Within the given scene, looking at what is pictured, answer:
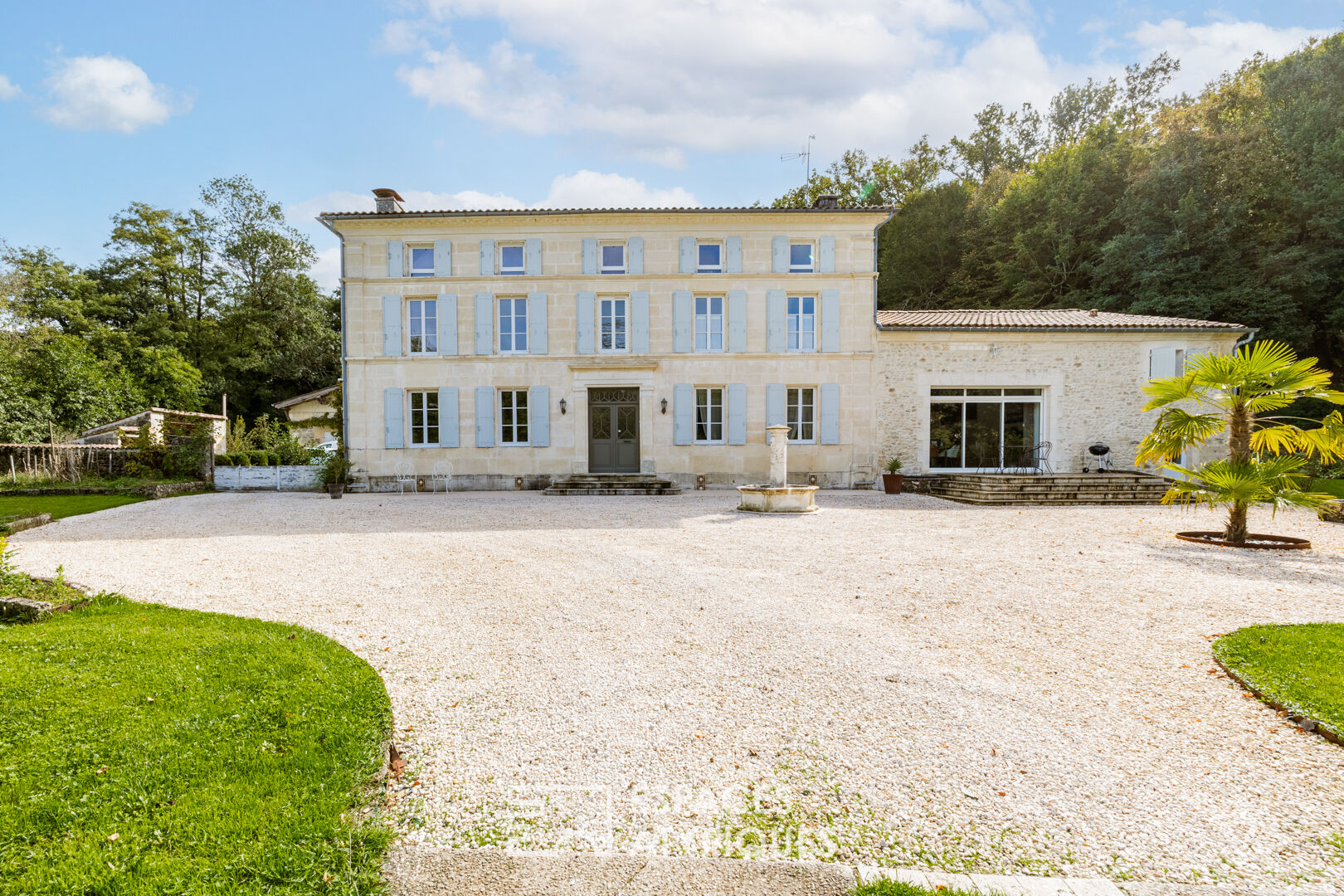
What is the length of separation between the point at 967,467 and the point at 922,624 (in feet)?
Answer: 40.8

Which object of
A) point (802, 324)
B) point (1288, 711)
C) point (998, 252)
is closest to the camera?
point (1288, 711)

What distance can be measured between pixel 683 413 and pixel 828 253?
550cm

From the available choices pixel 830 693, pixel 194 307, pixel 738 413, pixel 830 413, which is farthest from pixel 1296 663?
pixel 194 307

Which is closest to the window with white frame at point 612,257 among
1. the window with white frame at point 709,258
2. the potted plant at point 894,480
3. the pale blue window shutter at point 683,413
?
the window with white frame at point 709,258

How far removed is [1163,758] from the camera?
2.82m

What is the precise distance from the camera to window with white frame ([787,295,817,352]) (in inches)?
614

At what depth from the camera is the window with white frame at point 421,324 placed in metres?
15.8

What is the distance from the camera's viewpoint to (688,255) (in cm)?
1555

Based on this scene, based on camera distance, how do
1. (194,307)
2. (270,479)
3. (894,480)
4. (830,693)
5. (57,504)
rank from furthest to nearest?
(194,307)
(270,479)
(894,480)
(57,504)
(830,693)

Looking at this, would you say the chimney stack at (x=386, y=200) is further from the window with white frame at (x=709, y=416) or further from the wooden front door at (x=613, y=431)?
the window with white frame at (x=709, y=416)

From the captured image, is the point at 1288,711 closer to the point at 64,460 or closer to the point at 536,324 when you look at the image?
the point at 536,324

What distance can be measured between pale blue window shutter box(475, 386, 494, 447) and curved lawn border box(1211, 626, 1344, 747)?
14.4m

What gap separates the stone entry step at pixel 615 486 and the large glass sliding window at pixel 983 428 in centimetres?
687

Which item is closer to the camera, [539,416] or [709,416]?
[539,416]
